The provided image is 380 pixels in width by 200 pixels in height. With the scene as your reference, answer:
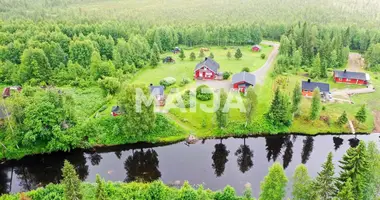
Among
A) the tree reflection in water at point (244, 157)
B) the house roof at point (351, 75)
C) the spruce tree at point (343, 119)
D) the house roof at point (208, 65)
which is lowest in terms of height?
the tree reflection in water at point (244, 157)

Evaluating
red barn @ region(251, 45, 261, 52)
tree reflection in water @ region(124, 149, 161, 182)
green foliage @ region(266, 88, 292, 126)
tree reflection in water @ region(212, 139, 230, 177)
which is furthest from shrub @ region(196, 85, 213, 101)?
red barn @ region(251, 45, 261, 52)

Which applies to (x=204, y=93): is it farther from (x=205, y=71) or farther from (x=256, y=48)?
(x=256, y=48)

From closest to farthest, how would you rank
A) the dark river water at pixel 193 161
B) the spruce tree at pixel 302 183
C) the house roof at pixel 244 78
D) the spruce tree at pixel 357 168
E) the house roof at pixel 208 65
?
the spruce tree at pixel 357 168 → the spruce tree at pixel 302 183 → the dark river water at pixel 193 161 → the house roof at pixel 244 78 → the house roof at pixel 208 65

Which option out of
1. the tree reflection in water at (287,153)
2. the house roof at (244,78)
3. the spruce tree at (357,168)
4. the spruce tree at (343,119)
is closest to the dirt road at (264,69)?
the house roof at (244,78)

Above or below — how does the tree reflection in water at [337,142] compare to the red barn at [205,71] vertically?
below

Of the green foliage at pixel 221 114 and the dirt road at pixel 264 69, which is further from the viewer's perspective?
the dirt road at pixel 264 69

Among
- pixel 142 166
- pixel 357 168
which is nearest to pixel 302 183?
pixel 357 168

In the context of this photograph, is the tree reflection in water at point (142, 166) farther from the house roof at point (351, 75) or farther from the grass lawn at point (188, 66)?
the house roof at point (351, 75)

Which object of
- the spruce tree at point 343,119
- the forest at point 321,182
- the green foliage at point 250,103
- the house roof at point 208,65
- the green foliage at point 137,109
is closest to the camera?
the forest at point 321,182
